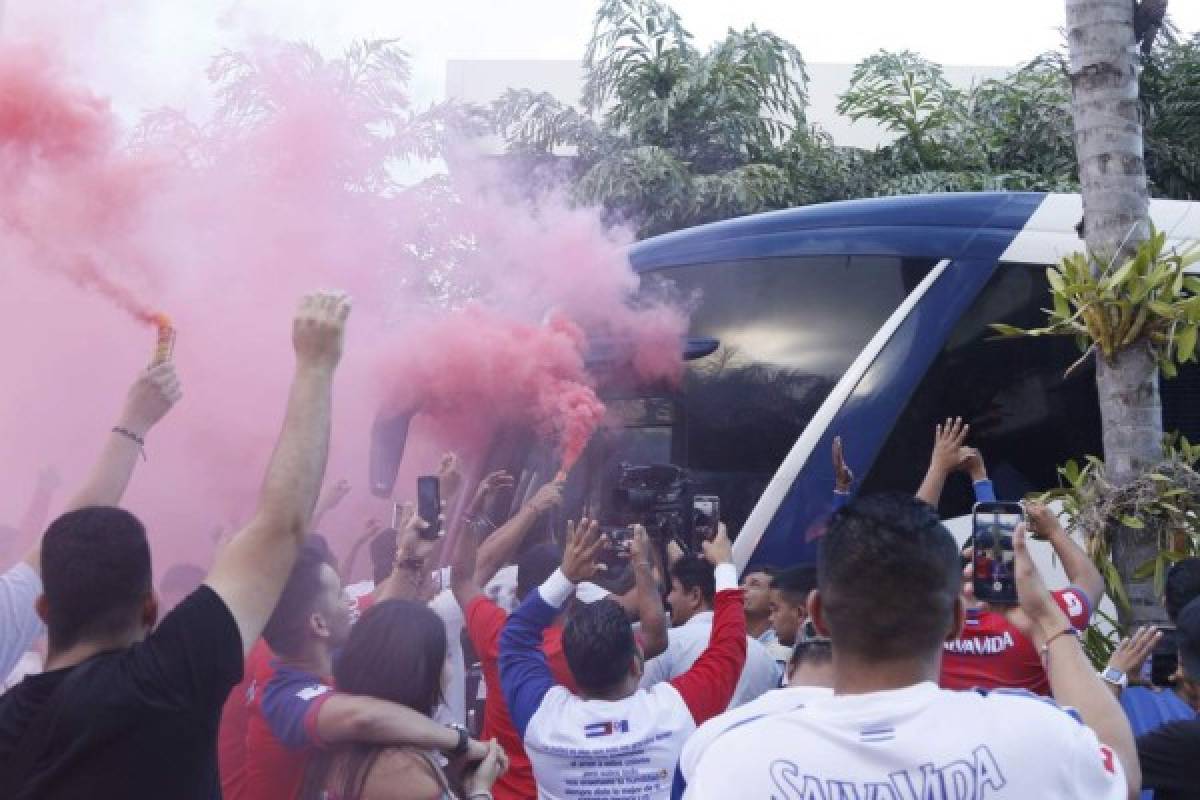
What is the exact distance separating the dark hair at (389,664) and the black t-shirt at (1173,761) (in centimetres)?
174

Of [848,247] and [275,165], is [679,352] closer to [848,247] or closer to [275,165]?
[848,247]

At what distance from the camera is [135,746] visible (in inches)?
90.9

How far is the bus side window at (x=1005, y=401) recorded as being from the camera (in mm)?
6617

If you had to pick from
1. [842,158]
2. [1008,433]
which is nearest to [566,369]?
[1008,433]

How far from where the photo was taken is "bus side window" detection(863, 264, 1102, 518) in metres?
6.62

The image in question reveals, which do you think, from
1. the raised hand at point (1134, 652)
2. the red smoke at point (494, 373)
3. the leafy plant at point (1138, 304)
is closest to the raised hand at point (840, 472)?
the leafy plant at point (1138, 304)

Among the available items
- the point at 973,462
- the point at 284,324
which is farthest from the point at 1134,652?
the point at 284,324

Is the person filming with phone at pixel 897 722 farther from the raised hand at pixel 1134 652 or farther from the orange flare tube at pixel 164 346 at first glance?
the orange flare tube at pixel 164 346

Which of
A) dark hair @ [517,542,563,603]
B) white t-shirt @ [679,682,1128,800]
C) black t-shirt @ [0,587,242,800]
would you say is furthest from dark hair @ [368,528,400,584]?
white t-shirt @ [679,682,1128,800]

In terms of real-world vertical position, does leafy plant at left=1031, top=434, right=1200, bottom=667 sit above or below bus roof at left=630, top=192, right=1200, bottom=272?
below

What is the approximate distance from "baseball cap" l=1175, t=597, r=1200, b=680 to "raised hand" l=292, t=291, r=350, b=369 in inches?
94.8

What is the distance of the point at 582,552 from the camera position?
13.7 feet

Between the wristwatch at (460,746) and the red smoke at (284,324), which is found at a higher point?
the red smoke at (284,324)

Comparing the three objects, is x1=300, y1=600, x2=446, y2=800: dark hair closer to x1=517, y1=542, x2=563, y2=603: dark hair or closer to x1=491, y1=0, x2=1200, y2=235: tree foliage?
x1=517, y1=542, x2=563, y2=603: dark hair
